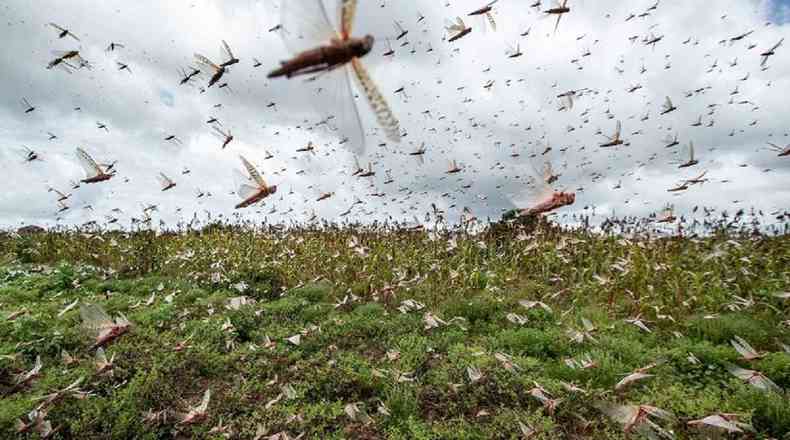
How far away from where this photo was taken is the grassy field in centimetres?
425

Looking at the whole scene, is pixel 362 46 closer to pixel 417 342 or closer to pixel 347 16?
pixel 347 16

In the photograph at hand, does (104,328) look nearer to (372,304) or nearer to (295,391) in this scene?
(295,391)

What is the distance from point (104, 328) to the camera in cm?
272

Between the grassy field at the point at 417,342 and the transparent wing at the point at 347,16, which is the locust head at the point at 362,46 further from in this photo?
the grassy field at the point at 417,342

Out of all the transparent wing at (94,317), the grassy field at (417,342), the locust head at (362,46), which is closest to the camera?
the locust head at (362,46)

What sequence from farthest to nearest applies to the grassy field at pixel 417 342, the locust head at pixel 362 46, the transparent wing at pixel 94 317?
the grassy field at pixel 417 342, the transparent wing at pixel 94 317, the locust head at pixel 362 46

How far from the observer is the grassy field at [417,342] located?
4254 millimetres

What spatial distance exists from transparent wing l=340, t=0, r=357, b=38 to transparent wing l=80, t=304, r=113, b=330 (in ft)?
8.02

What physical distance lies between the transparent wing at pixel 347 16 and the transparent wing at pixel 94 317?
2.44m

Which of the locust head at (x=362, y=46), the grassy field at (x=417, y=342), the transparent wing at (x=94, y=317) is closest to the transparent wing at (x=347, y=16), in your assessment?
the locust head at (x=362, y=46)

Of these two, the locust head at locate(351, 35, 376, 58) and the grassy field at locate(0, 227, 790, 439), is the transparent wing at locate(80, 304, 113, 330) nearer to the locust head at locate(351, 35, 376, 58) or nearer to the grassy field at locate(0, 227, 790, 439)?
the grassy field at locate(0, 227, 790, 439)

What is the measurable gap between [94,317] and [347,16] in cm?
260

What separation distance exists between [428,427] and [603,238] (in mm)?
6932

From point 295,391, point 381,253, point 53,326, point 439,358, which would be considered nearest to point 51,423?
point 295,391
